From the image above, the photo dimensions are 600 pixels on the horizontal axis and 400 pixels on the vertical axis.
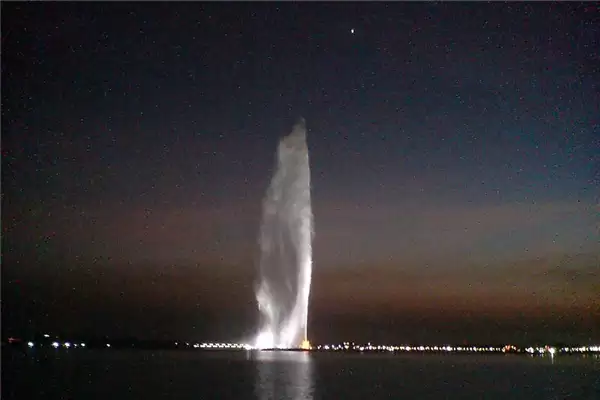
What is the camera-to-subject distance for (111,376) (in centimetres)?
7556

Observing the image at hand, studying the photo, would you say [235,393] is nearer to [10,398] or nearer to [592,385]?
[10,398]

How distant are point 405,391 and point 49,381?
33656 millimetres

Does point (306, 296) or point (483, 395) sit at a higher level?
point (306, 296)

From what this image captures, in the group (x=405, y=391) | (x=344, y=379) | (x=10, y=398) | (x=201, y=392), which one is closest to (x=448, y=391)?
(x=405, y=391)

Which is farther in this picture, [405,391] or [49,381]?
[49,381]

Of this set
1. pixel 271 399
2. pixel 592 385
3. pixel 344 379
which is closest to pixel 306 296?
pixel 344 379

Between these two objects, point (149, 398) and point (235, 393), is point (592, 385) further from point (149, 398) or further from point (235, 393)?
point (149, 398)

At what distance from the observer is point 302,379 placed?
71.0m

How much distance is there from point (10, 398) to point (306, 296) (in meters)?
61.6

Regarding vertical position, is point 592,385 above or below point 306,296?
below

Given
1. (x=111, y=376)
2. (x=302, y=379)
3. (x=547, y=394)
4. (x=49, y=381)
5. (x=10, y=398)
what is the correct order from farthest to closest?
(x=111, y=376) < (x=302, y=379) < (x=49, y=381) < (x=547, y=394) < (x=10, y=398)

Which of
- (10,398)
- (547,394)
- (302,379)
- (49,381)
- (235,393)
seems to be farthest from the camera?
(302,379)

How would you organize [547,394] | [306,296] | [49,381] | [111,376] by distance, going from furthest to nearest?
[306,296] < [111,376] < [49,381] < [547,394]

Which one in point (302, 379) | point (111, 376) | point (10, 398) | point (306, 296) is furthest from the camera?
point (306, 296)
